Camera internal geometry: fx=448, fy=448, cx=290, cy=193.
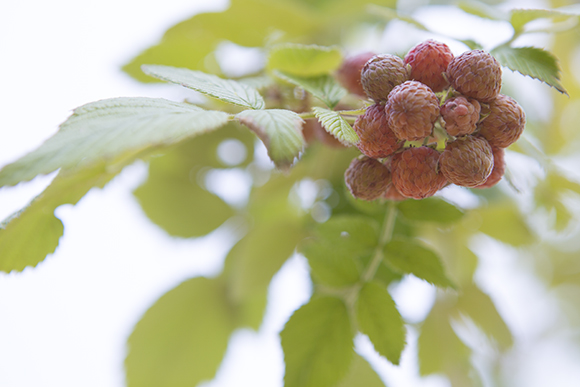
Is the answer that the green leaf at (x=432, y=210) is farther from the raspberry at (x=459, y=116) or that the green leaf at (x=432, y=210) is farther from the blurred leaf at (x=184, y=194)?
the blurred leaf at (x=184, y=194)

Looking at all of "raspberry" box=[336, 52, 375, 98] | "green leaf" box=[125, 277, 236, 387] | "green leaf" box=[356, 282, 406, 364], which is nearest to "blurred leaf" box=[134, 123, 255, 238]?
"green leaf" box=[125, 277, 236, 387]

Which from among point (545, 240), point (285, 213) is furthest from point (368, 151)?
point (545, 240)

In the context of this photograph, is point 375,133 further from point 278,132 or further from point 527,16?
point 527,16

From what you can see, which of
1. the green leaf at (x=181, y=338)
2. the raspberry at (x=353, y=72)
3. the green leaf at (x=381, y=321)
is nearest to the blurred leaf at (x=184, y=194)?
the green leaf at (x=181, y=338)

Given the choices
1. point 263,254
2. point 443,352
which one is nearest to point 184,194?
point 263,254

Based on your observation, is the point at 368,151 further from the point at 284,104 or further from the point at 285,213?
the point at 285,213

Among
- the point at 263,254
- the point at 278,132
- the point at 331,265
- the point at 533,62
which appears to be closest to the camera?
the point at 278,132
